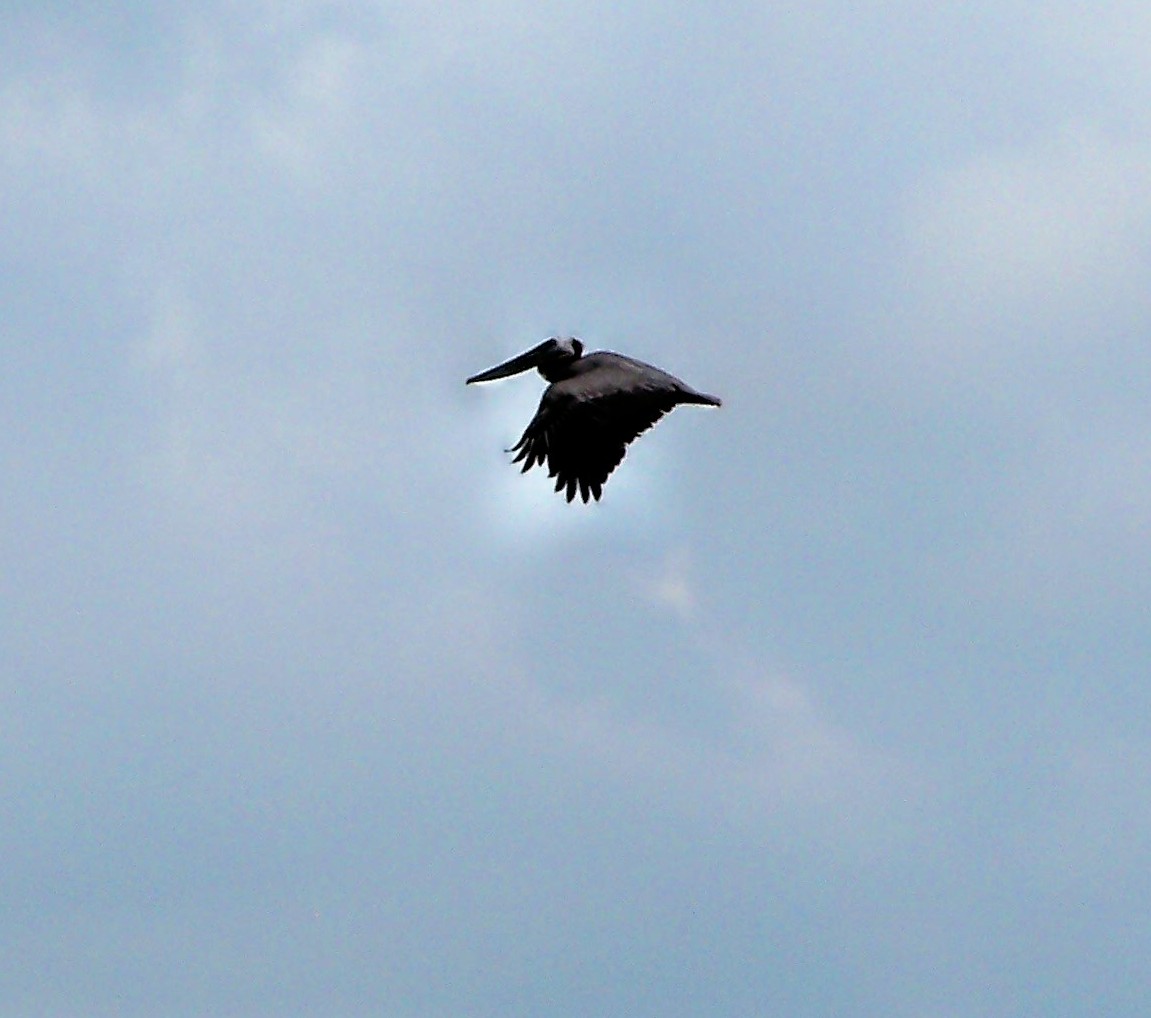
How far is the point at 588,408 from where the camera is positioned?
148750 mm

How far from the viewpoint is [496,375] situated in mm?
Answer: 150875

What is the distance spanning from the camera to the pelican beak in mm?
149625

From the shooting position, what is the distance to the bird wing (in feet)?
488

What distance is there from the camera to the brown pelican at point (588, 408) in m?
149

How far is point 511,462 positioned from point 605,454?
1.96m

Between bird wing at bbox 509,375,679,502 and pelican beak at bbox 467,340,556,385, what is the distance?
96cm

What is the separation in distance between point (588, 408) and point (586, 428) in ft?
1.52

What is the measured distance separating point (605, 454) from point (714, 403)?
237 centimetres

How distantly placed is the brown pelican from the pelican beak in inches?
0.8

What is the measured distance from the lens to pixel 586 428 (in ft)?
489

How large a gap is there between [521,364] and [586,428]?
2130 mm

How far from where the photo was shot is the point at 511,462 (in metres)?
150

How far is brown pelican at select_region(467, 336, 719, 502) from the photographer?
149 meters

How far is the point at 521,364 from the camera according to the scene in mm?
150125
